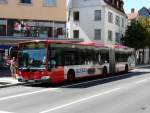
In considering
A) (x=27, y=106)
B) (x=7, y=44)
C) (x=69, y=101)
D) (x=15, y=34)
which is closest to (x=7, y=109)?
(x=27, y=106)

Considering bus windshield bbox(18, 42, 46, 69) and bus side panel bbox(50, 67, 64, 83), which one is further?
bus side panel bbox(50, 67, 64, 83)

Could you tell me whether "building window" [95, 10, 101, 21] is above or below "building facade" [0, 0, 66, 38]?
above

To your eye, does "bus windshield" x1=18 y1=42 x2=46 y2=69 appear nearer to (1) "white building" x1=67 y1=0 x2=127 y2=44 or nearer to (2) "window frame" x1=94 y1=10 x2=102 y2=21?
(1) "white building" x1=67 y1=0 x2=127 y2=44

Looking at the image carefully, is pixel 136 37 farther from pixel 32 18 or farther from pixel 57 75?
pixel 57 75

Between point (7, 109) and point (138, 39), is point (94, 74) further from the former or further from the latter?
point (138, 39)

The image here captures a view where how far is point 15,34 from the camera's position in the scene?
42062mm

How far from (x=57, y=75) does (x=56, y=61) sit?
2.63 ft

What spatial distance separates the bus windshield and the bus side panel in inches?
30.6

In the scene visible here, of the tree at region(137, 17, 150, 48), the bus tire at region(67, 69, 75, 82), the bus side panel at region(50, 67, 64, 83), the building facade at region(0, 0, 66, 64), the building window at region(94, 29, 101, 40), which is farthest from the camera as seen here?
the tree at region(137, 17, 150, 48)

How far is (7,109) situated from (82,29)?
49774 mm

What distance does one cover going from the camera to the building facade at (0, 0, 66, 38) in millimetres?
42844

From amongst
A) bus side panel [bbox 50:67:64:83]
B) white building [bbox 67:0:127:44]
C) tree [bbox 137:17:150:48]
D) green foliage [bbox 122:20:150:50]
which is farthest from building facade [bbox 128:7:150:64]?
bus side panel [bbox 50:67:64:83]

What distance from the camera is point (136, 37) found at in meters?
68.8

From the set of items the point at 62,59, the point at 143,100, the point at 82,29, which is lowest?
the point at 143,100
